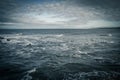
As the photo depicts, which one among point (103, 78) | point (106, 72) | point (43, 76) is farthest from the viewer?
point (106, 72)

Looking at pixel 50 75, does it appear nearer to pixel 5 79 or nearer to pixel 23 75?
pixel 23 75

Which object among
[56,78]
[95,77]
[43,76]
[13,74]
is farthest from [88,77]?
[13,74]

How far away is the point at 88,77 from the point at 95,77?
0.47m

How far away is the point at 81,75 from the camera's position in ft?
28.8

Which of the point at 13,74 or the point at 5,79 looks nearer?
the point at 5,79

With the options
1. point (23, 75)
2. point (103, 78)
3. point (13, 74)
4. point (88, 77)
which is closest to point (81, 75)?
point (88, 77)

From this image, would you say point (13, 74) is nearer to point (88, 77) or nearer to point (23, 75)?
point (23, 75)

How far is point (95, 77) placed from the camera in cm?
828

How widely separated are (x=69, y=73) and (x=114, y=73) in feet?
10.9

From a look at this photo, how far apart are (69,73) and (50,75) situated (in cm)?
149

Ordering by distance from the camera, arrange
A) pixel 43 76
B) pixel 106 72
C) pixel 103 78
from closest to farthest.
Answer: pixel 103 78
pixel 43 76
pixel 106 72

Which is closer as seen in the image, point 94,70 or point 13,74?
point 13,74

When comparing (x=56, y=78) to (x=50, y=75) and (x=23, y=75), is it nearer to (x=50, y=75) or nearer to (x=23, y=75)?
(x=50, y=75)

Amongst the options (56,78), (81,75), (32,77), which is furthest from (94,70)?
(32,77)
